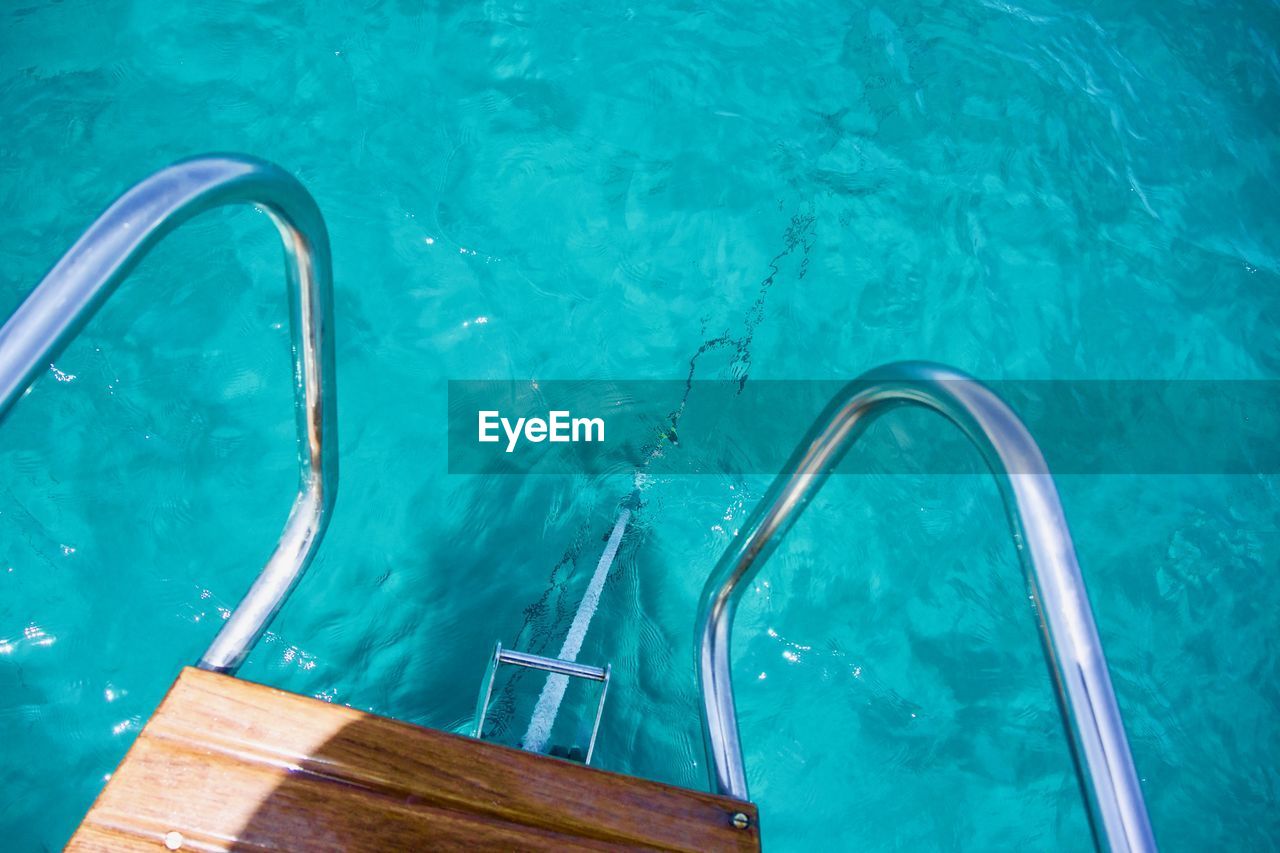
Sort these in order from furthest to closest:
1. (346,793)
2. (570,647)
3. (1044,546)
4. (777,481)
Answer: (570,647)
(777,481)
(346,793)
(1044,546)

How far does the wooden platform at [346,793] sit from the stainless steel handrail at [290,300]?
187mm

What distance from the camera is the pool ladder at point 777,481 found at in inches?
31.9

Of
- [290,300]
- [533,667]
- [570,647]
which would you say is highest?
[290,300]

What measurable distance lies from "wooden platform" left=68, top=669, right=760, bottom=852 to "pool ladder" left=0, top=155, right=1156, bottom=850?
0.14 meters

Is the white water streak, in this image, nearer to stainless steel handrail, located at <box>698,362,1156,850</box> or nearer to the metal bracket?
the metal bracket

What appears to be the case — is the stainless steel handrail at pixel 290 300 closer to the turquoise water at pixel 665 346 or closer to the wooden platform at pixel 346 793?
the wooden platform at pixel 346 793

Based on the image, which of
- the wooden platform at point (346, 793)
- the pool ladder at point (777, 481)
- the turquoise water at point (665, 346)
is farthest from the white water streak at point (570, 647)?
the pool ladder at point (777, 481)

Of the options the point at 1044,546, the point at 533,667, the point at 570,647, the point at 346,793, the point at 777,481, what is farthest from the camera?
the point at 570,647

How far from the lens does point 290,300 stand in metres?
1.22

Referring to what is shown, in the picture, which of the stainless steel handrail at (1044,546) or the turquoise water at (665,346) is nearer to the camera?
the stainless steel handrail at (1044,546)

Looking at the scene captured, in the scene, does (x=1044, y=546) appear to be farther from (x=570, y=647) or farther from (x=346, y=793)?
(x=570, y=647)

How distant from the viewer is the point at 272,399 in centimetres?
309

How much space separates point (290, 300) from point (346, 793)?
721mm

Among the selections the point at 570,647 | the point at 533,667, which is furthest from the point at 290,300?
the point at 570,647
